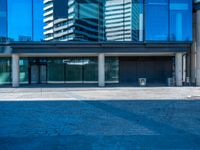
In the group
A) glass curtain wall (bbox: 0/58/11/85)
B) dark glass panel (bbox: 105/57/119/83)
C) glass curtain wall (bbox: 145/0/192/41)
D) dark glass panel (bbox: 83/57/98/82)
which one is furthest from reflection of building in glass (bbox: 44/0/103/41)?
glass curtain wall (bbox: 0/58/11/85)

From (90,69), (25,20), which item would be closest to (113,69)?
(90,69)

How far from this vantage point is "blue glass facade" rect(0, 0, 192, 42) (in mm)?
28375

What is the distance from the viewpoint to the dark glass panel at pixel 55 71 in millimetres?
35344

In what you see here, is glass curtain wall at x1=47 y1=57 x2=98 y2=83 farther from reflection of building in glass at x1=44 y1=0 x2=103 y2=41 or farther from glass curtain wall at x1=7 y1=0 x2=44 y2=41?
glass curtain wall at x1=7 y1=0 x2=44 y2=41

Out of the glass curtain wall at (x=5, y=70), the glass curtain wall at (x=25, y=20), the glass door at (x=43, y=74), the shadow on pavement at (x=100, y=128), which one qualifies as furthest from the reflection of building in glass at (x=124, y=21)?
the shadow on pavement at (x=100, y=128)

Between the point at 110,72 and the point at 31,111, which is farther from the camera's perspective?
the point at 110,72

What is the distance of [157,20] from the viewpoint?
94.2 feet

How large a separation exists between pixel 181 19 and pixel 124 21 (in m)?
5.22

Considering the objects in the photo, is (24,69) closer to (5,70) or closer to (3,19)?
(5,70)

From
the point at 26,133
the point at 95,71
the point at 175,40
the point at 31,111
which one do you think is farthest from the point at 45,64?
the point at 26,133

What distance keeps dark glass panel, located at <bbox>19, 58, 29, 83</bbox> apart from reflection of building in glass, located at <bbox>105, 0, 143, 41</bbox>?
35.5 ft

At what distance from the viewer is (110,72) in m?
35.6

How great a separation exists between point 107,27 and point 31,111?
1653 centimetres

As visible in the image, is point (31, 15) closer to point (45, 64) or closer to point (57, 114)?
point (45, 64)
